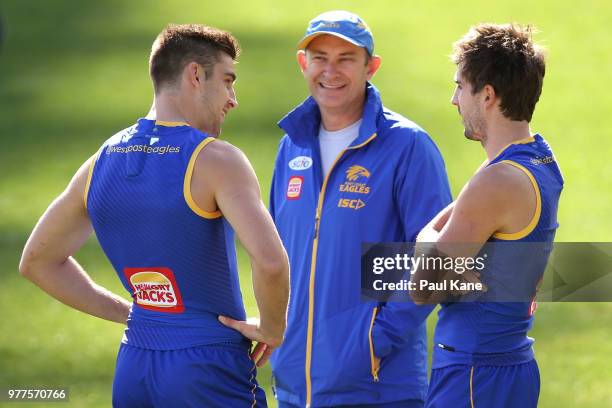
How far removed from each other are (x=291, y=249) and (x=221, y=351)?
1.28 meters

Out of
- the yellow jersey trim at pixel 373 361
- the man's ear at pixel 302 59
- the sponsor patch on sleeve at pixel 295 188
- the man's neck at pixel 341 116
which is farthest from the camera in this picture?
the man's ear at pixel 302 59

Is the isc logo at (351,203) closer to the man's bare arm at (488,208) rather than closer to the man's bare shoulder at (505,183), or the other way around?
→ the man's bare arm at (488,208)

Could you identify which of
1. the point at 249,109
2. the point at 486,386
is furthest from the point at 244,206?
the point at 249,109

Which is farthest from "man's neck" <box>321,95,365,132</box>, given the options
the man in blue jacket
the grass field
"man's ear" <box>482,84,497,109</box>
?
the grass field

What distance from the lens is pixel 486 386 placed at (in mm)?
4812

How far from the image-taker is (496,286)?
4.84 metres

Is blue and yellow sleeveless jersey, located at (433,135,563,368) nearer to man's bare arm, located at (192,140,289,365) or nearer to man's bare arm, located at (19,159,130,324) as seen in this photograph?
man's bare arm, located at (192,140,289,365)

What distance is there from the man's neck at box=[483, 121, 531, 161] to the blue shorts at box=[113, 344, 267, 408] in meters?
1.34

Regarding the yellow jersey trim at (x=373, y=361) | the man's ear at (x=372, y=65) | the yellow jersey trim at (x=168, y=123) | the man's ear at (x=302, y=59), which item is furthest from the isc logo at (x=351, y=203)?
the yellow jersey trim at (x=168, y=123)

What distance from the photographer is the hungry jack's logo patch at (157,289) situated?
466 cm

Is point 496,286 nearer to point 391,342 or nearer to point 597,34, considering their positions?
point 391,342

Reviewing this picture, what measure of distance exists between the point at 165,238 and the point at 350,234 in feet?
4.37

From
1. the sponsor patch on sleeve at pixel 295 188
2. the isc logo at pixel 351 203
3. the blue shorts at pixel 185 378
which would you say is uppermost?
the sponsor patch on sleeve at pixel 295 188

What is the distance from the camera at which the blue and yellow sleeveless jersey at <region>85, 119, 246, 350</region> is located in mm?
4582
